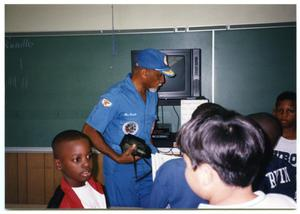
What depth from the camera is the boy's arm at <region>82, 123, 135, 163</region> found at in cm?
165

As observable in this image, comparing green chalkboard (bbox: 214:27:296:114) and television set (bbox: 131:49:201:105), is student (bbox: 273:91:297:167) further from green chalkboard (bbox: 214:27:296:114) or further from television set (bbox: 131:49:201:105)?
television set (bbox: 131:49:201:105)

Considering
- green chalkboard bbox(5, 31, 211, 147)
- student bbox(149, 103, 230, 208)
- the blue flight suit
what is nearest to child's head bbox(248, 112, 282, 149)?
student bbox(149, 103, 230, 208)

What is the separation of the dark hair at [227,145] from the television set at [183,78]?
4.65 ft

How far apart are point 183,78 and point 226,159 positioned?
148cm

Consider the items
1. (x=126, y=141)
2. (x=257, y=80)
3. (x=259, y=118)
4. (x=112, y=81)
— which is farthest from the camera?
(x=112, y=81)

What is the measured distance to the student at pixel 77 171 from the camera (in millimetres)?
1237

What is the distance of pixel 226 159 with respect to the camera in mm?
781

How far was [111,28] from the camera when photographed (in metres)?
2.26

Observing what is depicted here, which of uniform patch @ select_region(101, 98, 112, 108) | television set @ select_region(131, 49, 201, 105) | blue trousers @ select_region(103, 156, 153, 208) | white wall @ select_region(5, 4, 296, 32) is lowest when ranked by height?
blue trousers @ select_region(103, 156, 153, 208)

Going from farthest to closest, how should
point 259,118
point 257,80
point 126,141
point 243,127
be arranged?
point 257,80
point 126,141
point 259,118
point 243,127

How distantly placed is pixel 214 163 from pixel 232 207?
13 centimetres

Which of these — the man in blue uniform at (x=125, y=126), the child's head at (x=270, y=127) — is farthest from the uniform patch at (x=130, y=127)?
the child's head at (x=270, y=127)
